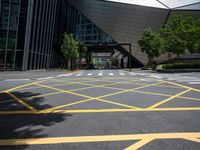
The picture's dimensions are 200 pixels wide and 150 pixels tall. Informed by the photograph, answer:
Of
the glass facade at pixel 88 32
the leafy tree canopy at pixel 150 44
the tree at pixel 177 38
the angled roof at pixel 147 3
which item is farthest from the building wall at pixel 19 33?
the glass facade at pixel 88 32

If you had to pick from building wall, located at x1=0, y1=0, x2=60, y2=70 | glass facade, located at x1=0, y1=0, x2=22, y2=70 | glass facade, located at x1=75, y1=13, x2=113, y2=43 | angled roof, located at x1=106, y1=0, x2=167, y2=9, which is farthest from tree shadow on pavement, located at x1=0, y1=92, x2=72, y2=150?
glass facade, located at x1=75, y1=13, x2=113, y2=43

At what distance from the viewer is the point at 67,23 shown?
61656 millimetres

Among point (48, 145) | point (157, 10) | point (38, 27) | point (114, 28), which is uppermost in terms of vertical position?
point (157, 10)

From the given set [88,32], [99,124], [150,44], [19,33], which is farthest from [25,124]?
[88,32]

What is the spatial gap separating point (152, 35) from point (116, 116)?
4522 cm

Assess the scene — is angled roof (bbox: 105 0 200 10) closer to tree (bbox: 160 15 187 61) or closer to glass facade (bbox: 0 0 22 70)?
tree (bbox: 160 15 187 61)

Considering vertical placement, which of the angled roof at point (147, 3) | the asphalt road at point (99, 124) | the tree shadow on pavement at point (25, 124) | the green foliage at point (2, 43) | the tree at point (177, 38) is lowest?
the tree shadow on pavement at point (25, 124)

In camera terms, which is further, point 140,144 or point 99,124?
point 99,124

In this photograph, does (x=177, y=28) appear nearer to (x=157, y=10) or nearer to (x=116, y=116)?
(x=157, y=10)

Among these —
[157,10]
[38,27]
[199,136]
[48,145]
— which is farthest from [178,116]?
[157,10]

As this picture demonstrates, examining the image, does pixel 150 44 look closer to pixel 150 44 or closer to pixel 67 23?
pixel 150 44

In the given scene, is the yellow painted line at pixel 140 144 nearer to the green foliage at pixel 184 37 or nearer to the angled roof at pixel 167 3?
the green foliage at pixel 184 37

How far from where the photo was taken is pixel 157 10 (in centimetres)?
5797

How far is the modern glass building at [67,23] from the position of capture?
109 ft
